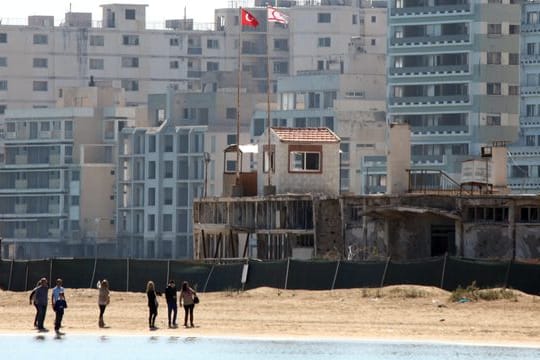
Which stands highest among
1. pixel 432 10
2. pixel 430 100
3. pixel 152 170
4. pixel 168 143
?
pixel 432 10

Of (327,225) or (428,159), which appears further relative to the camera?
(428,159)

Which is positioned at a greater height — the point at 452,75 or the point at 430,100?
the point at 452,75

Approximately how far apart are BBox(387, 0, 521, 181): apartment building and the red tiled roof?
194 feet

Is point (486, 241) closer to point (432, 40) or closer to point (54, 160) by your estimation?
point (432, 40)

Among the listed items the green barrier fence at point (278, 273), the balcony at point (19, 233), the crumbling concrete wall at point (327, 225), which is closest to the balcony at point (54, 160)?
the balcony at point (19, 233)

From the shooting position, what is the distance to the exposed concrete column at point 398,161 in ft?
304

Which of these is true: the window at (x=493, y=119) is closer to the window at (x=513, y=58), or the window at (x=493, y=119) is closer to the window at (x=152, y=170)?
the window at (x=513, y=58)

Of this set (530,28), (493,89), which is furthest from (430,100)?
(530,28)

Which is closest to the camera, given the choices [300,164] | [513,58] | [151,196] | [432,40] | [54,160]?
[300,164]

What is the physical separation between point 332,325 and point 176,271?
45.2ft

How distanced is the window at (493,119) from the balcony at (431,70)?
3.68 metres

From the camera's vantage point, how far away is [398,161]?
9325 centimetres

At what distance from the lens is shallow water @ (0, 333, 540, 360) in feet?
207

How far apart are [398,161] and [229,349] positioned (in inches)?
1118
